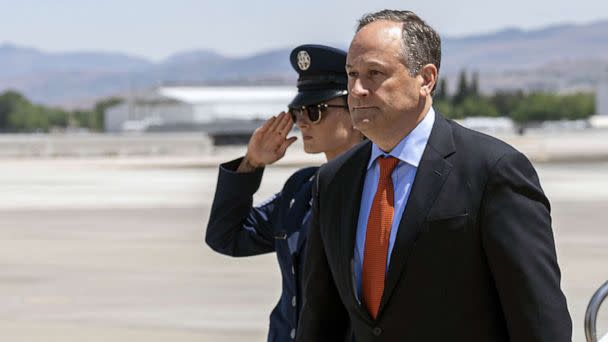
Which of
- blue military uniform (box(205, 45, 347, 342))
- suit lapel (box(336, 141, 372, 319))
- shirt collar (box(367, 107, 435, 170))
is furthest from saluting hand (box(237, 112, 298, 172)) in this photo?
shirt collar (box(367, 107, 435, 170))

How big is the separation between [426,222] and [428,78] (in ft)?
1.20

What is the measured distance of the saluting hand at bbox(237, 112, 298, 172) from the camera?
155 inches

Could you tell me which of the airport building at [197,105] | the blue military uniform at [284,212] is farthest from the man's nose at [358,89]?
the airport building at [197,105]

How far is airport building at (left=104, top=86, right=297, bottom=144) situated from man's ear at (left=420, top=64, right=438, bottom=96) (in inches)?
6041

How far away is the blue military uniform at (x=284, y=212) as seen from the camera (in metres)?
3.84

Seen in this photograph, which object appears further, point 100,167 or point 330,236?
point 100,167

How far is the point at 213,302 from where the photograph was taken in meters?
12.1

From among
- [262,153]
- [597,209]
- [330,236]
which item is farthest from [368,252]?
[597,209]

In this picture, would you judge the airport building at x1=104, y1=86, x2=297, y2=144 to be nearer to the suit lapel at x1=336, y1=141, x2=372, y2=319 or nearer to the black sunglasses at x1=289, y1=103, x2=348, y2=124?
the black sunglasses at x1=289, y1=103, x2=348, y2=124

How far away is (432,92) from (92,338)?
24.9 feet

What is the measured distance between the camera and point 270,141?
3949 mm

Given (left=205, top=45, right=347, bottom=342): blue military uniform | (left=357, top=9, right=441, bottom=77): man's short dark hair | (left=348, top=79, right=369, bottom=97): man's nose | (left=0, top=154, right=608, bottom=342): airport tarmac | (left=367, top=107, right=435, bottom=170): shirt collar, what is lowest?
(left=0, top=154, right=608, bottom=342): airport tarmac

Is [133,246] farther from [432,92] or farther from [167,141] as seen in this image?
[167,141]

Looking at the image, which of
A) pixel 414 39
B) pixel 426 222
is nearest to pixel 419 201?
pixel 426 222
